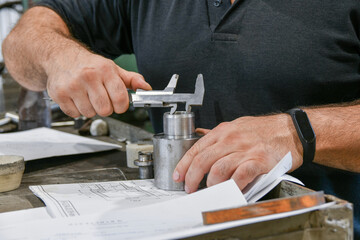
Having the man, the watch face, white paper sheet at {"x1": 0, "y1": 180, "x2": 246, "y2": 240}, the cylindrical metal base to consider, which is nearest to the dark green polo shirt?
the man

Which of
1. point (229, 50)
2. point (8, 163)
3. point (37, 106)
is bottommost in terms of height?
point (37, 106)

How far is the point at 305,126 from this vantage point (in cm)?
80

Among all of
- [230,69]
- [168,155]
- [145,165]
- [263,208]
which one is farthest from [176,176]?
[230,69]

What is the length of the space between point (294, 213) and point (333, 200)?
0.07 m

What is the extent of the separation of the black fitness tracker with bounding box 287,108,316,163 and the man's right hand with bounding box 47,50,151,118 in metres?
0.34

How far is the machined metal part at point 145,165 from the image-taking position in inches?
34.8

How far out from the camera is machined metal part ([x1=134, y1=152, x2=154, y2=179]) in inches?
34.8

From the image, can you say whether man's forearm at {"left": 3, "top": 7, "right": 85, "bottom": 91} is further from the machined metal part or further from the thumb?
the machined metal part

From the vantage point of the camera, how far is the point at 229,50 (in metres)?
1.13

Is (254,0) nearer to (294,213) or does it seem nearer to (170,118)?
(170,118)

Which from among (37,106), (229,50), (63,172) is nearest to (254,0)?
(229,50)

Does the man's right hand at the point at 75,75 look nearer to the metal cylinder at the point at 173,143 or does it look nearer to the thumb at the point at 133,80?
the thumb at the point at 133,80

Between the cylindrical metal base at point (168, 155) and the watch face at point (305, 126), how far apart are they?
213 millimetres

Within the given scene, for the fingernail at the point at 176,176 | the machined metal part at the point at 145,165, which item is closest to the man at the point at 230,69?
the fingernail at the point at 176,176
